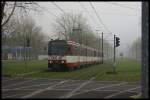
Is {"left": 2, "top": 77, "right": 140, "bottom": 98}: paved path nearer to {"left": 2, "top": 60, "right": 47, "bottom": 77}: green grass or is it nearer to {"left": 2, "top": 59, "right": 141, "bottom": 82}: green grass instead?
{"left": 2, "top": 59, "right": 141, "bottom": 82}: green grass

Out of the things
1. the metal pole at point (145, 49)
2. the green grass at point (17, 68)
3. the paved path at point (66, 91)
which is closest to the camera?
the metal pole at point (145, 49)

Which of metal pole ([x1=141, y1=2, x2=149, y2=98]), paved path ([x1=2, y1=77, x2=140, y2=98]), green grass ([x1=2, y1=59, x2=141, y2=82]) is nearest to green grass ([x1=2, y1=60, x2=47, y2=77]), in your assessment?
green grass ([x1=2, y1=59, x2=141, y2=82])

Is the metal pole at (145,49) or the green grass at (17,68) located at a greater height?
the metal pole at (145,49)

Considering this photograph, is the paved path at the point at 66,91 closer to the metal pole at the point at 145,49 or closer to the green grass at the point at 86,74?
the metal pole at the point at 145,49

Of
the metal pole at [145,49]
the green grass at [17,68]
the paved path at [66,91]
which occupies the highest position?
the metal pole at [145,49]

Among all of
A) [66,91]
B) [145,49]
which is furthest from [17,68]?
[145,49]

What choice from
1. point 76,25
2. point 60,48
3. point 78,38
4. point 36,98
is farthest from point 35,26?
point 36,98

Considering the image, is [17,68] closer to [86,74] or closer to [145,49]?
[86,74]

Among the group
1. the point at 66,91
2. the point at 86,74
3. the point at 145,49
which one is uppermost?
the point at 145,49

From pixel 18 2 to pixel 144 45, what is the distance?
1085 inches

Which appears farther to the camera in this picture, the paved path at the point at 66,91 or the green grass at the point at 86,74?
the green grass at the point at 86,74

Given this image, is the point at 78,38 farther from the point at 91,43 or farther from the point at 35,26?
the point at 35,26

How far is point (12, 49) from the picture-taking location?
4670 inches

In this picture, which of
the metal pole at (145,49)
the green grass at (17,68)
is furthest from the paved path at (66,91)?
the green grass at (17,68)
